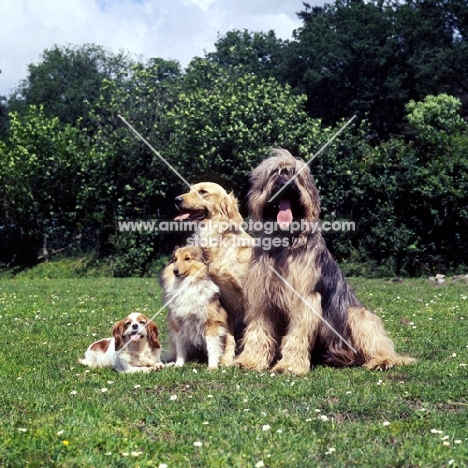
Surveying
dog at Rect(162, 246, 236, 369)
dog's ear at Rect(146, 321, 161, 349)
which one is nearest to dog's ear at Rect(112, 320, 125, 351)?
dog's ear at Rect(146, 321, 161, 349)

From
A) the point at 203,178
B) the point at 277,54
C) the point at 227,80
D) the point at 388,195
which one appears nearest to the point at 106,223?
the point at 203,178

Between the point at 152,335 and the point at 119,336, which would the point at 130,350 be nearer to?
the point at 119,336

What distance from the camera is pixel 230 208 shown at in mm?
7879

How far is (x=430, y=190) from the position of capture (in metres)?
22.7

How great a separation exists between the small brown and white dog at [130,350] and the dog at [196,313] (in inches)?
10.7

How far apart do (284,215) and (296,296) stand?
876 millimetres

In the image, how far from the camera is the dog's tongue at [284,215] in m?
6.94

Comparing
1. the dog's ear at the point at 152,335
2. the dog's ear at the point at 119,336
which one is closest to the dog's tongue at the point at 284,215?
the dog's ear at the point at 152,335

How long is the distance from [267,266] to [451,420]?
2.70 m

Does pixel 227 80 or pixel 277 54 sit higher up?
pixel 277 54

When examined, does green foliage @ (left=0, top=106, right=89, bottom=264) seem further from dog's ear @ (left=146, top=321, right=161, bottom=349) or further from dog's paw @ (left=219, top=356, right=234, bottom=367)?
dog's paw @ (left=219, top=356, right=234, bottom=367)

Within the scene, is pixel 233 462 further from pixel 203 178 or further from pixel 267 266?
pixel 203 178

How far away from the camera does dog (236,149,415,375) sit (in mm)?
6996

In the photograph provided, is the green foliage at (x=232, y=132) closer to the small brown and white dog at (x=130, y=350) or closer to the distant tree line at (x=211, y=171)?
the distant tree line at (x=211, y=171)
